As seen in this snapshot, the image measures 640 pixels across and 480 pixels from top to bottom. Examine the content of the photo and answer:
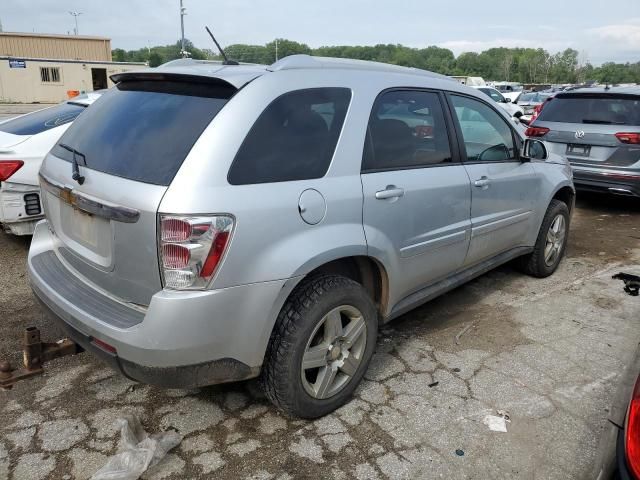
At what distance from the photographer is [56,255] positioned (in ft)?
9.57

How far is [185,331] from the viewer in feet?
7.14

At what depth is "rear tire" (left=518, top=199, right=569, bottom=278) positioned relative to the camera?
472cm

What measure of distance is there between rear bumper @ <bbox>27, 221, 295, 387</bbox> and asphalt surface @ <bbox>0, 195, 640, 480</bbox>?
1.49 feet

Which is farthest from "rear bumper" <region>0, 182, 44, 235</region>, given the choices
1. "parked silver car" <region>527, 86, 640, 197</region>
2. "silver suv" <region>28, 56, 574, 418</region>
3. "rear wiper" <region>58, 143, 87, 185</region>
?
"parked silver car" <region>527, 86, 640, 197</region>

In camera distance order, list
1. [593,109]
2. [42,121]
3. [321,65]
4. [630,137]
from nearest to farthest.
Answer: [321,65]
[42,121]
[630,137]
[593,109]

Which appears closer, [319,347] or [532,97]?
[319,347]

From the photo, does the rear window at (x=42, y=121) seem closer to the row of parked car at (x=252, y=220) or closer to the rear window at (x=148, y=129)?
the row of parked car at (x=252, y=220)

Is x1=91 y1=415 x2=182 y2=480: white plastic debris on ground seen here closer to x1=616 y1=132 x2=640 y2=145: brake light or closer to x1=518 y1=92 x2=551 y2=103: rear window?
x1=616 y1=132 x2=640 y2=145: brake light

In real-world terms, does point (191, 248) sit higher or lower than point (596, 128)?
lower

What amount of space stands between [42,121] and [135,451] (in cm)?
409

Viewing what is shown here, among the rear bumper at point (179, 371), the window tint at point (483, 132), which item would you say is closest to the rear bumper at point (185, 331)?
the rear bumper at point (179, 371)

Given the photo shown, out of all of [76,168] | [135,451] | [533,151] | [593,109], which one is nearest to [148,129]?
[76,168]

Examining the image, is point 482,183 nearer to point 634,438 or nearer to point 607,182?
point 634,438

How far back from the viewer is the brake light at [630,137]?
6688 millimetres
